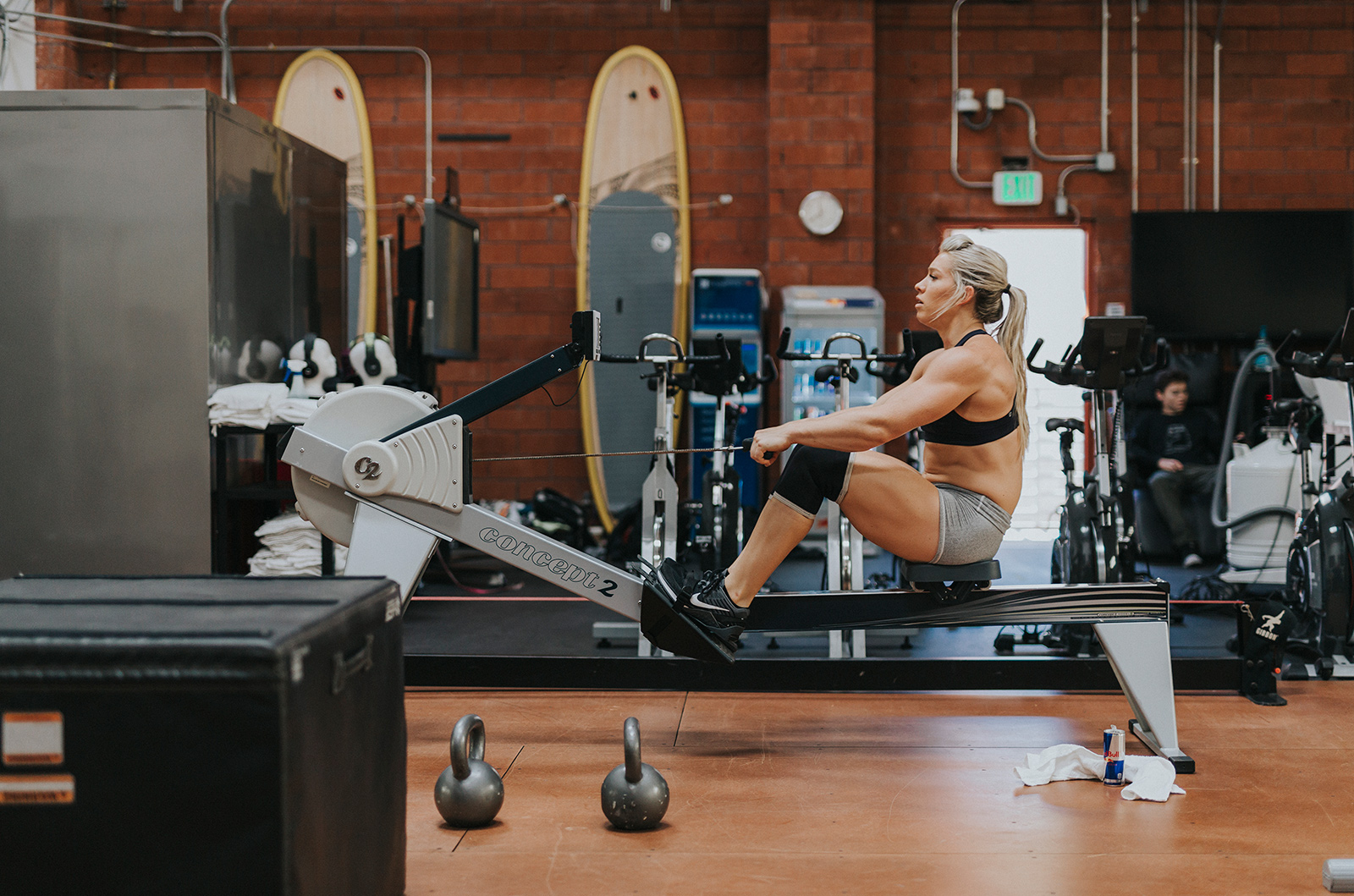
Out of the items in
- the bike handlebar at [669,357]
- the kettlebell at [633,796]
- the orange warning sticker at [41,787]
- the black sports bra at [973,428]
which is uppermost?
the bike handlebar at [669,357]

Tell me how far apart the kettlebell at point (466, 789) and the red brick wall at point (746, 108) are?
5.12 m

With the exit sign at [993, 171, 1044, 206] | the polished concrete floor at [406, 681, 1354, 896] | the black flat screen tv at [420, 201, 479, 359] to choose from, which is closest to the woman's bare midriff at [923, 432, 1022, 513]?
the polished concrete floor at [406, 681, 1354, 896]

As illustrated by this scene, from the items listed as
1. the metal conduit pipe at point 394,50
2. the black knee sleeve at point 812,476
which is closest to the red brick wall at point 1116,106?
the metal conduit pipe at point 394,50

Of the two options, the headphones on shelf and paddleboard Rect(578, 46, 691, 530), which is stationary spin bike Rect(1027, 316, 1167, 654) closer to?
the headphones on shelf

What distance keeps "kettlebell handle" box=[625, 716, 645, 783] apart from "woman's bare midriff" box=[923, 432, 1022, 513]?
3.85ft

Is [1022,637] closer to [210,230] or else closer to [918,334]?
[918,334]

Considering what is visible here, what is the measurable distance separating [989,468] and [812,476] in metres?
0.51

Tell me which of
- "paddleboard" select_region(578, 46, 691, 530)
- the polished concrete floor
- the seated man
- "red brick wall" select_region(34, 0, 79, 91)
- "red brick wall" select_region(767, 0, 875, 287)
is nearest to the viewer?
the polished concrete floor

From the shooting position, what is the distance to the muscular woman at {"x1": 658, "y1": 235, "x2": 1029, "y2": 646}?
2.82 m

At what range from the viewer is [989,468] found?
2.98m

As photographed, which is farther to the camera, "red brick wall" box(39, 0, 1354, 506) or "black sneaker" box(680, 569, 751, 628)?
"red brick wall" box(39, 0, 1354, 506)

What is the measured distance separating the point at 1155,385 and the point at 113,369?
591cm

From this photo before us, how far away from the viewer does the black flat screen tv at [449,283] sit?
5.53 meters

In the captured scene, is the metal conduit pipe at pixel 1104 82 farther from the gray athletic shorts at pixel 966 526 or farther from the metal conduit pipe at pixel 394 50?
the gray athletic shorts at pixel 966 526
